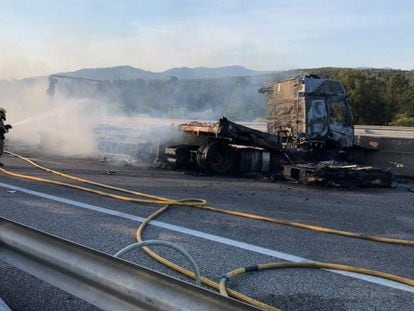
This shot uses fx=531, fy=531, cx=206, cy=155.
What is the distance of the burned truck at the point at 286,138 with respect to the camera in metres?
14.3

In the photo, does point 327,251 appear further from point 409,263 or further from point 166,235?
point 166,235

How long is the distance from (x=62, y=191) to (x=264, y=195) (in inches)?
157

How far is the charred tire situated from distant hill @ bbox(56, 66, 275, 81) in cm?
400

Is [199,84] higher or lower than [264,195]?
higher

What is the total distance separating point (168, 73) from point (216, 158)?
7.22 m

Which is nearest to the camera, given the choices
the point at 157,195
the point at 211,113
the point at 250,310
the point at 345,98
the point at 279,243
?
the point at 250,310

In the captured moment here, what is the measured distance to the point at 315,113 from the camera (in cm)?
1433

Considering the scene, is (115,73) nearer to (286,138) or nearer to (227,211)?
(286,138)

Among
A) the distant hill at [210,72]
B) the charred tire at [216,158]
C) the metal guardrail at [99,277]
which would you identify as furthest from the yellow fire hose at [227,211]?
the distant hill at [210,72]

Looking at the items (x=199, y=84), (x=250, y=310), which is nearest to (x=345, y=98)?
(x=199, y=84)

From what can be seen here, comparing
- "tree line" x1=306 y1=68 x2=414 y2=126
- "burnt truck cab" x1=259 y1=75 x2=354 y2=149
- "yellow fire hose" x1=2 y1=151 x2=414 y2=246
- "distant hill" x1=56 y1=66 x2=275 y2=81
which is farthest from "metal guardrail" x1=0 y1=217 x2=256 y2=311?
"tree line" x1=306 y1=68 x2=414 y2=126

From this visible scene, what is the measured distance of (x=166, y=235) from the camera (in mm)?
6844

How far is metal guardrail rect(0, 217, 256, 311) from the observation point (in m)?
2.63

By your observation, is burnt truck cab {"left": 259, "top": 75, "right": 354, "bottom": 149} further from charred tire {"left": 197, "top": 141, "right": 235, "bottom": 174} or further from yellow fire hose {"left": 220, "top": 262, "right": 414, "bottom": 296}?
yellow fire hose {"left": 220, "top": 262, "right": 414, "bottom": 296}
